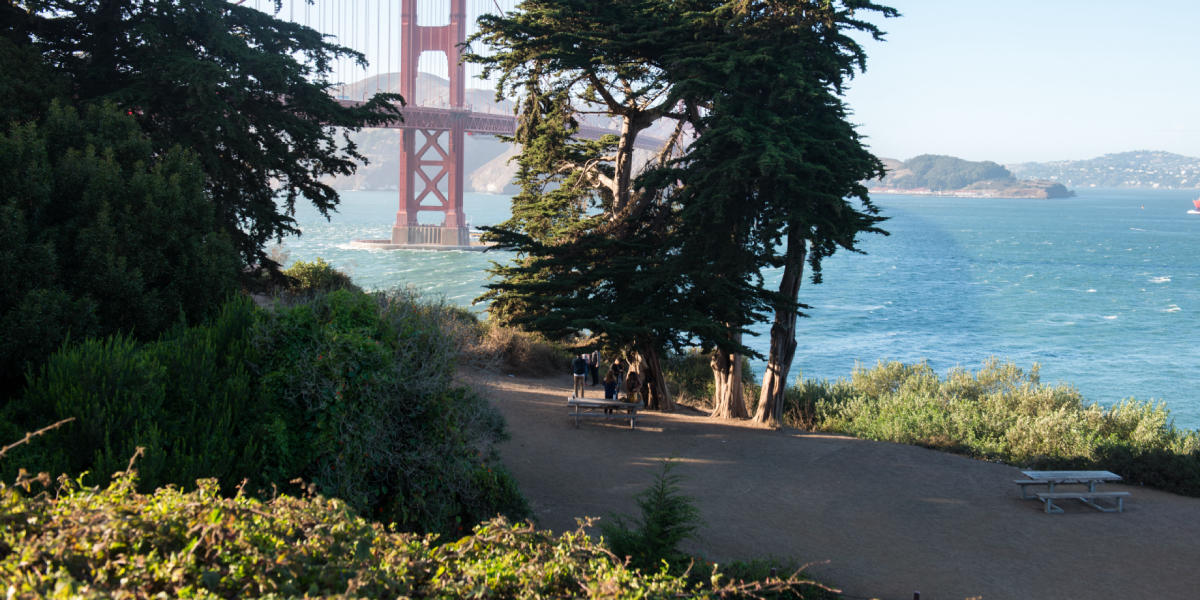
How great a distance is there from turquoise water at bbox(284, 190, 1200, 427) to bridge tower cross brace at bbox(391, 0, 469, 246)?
2.27 metres

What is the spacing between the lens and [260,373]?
7.09 m

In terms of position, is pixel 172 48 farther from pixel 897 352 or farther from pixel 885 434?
pixel 897 352

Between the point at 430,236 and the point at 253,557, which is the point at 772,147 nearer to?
the point at 253,557

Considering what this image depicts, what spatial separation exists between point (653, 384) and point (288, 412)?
960 cm

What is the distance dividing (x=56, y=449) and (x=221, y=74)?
7968 mm

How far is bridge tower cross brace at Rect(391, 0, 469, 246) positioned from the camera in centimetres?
6009

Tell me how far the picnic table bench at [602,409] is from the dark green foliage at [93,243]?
5.43 m

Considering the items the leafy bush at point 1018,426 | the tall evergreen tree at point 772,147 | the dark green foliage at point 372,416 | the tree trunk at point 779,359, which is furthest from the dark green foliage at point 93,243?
the leafy bush at point 1018,426

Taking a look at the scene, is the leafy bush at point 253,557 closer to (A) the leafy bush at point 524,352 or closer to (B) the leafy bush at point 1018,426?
(B) the leafy bush at point 1018,426

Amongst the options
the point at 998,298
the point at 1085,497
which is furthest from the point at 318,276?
the point at 998,298

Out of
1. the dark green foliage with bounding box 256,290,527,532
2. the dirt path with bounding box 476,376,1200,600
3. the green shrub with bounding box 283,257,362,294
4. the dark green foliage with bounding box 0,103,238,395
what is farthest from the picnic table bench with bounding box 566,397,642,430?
the green shrub with bounding box 283,257,362,294

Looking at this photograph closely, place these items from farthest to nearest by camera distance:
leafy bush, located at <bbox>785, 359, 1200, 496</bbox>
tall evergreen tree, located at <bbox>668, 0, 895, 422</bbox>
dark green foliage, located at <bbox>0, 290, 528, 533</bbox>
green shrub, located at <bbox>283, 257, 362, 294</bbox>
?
green shrub, located at <bbox>283, 257, 362, 294</bbox> < tall evergreen tree, located at <bbox>668, 0, 895, 422</bbox> < leafy bush, located at <bbox>785, 359, 1200, 496</bbox> < dark green foliage, located at <bbox>0, 290, 528, 533</bbox>

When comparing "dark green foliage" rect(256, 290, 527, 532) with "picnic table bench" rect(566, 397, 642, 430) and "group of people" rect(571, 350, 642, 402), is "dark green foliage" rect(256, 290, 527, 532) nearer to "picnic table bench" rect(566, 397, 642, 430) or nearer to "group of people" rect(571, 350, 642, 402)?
"picnic table bench" rect(566, 397, 642, 430)

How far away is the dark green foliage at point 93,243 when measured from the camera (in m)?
7.60
